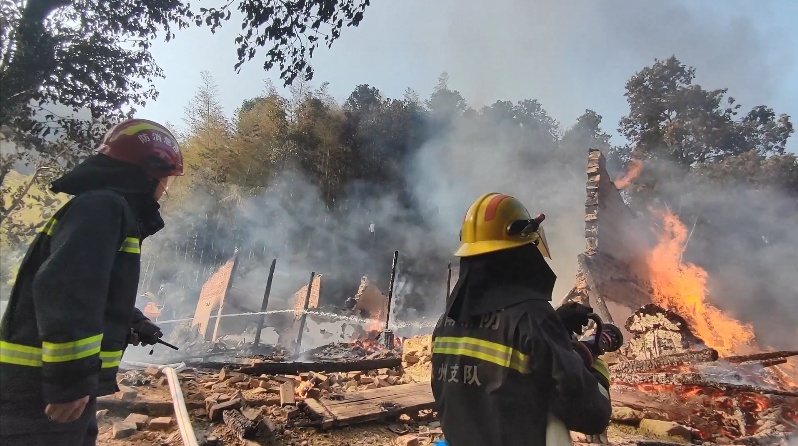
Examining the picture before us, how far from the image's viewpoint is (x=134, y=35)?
24.1ft

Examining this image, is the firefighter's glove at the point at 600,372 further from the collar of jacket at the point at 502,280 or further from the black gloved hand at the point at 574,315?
the collar of jacket at the point at 502,280

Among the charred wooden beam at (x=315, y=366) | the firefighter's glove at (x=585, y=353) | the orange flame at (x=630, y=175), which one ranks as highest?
the orange flame at (x=630, y=175)

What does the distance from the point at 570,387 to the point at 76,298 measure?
2013mm

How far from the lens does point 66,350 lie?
175cm

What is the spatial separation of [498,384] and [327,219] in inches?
972

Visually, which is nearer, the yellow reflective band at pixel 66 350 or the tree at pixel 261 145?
the yellow reflective band at pixel 66 350

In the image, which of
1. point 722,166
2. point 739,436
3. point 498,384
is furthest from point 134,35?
point 722,166

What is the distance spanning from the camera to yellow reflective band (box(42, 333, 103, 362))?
5.70ft

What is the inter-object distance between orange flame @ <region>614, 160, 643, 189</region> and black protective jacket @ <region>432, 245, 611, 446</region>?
20.0 m

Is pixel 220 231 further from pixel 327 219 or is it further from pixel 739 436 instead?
pixel 739 436

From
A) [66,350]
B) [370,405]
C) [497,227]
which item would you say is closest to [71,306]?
[66,350]

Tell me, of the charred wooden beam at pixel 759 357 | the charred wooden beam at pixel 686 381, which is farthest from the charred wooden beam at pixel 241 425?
the charred wooden beam at pixel 759 357

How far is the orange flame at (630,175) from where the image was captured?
1952 cm

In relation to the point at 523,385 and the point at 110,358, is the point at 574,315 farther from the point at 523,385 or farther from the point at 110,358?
the point at 110,358
